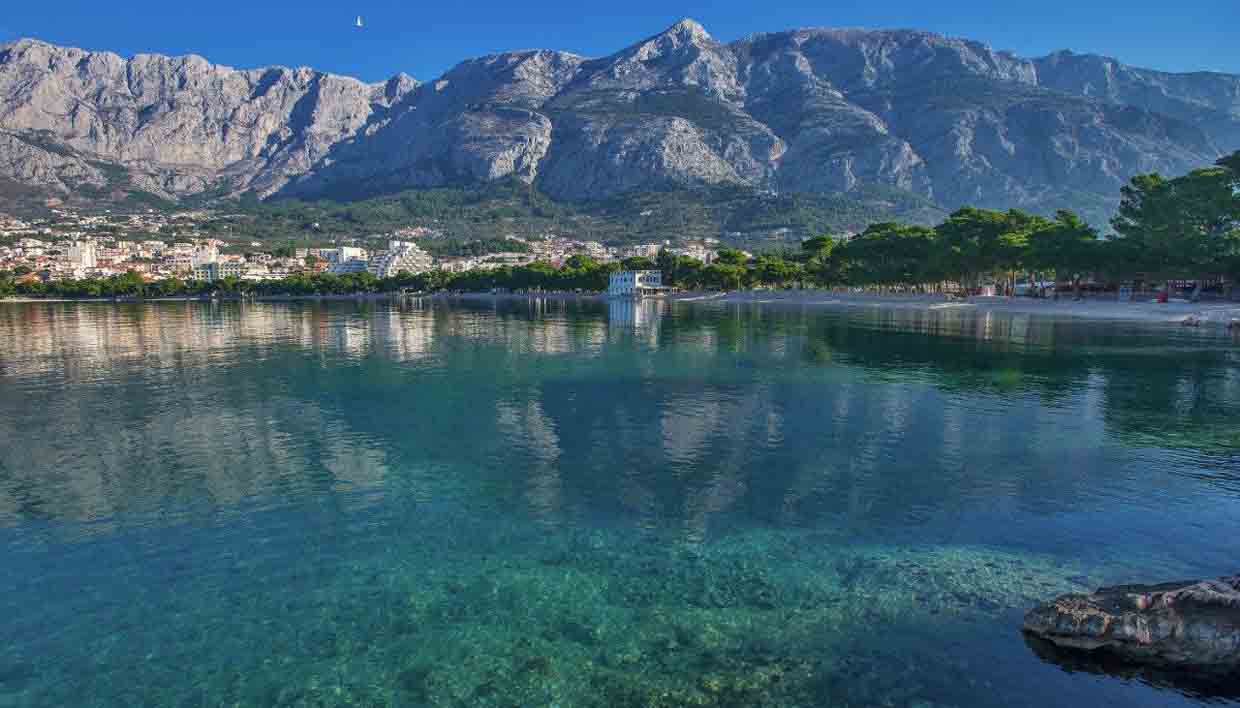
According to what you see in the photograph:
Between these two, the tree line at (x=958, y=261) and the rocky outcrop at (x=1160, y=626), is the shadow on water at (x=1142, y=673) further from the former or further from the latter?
the tree line at (x=958, y=261)

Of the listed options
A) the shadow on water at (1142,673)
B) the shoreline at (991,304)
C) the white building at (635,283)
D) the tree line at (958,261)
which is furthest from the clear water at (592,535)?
the white building at (635,283)

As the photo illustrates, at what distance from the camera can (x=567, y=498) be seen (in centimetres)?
1706

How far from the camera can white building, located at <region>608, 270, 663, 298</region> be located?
520ft

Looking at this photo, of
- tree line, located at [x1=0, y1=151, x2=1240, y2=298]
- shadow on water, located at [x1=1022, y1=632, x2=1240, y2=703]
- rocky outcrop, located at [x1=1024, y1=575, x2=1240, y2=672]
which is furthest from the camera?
tree line, located at [x1=0, y1=151, x2=1240, y2=298]

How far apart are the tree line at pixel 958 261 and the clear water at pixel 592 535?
169 feet

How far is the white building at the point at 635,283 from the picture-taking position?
158375mm

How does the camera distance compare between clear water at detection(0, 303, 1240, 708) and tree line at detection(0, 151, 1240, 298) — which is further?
tree line at detection(0, 151, 1240, 298)

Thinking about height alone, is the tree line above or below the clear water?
above

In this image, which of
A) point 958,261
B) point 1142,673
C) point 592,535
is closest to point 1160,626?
point 1142,673

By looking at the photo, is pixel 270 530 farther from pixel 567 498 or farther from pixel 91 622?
pixel 567 498

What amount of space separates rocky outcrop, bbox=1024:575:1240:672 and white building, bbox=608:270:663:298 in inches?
5775

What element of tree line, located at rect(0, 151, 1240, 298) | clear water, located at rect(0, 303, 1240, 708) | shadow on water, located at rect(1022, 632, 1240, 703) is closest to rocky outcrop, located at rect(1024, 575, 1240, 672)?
shadow on water, located at rect(1022, 632, 1240, 703)

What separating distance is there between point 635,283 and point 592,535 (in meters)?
146

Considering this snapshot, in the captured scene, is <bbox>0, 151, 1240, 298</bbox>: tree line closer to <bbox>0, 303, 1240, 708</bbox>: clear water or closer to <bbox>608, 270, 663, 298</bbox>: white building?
<bbox>608, 270, 663, 298</bbox>: white building
